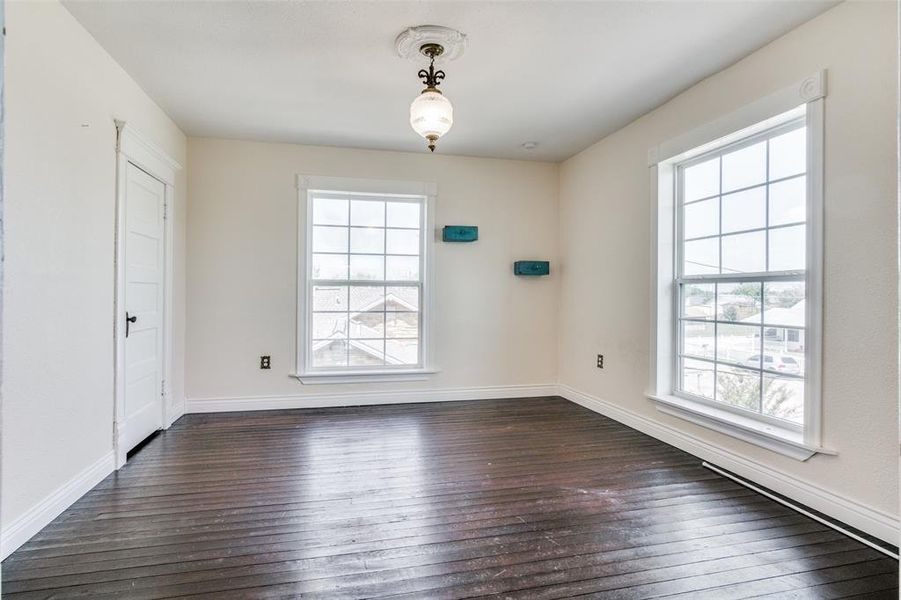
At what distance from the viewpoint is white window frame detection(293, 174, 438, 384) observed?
4492 millimetres

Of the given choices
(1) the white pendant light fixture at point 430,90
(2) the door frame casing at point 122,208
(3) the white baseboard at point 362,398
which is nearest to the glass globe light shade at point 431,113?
(1) the white pendant light fixture at point 430,90

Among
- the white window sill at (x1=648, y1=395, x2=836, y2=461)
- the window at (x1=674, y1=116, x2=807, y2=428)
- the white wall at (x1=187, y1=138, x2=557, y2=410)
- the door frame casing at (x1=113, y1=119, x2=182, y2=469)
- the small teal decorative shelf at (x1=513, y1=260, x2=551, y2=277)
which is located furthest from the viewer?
the small teal decorative shelf at (x1=513, y1=260, x2=551, y2=277)

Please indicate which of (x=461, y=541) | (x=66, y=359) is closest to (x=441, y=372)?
(x=461, y=541)

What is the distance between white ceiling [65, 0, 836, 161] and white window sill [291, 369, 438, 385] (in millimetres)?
2197

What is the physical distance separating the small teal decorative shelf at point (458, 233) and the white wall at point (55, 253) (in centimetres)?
270

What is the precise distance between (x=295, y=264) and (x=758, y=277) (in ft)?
12.0

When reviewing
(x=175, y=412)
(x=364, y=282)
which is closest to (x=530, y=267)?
(x=364, y=282)

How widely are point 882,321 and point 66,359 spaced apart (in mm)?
3965

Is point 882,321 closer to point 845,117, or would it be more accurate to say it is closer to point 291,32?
point 845,117

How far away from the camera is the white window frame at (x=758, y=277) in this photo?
2.48 metres

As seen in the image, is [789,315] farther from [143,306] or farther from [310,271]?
[143,306]

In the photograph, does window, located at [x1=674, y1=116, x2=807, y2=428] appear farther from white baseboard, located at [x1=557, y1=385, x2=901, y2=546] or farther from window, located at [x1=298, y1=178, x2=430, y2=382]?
window, located at [x1=298, y1=178, x2=430, y2=382]

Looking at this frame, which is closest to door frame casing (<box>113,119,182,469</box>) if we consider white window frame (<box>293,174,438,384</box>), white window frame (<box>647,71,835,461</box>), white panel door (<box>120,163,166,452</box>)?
white panel door (<box>120,163,166,452</box>)

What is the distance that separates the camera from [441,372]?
4.87 m
